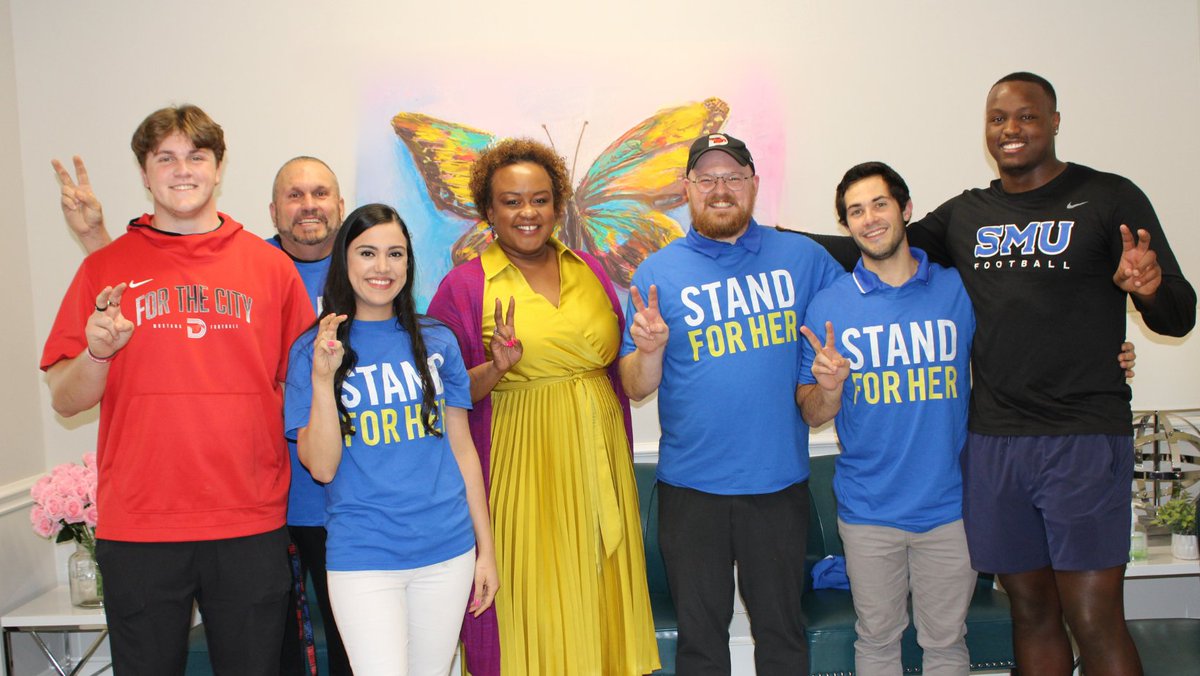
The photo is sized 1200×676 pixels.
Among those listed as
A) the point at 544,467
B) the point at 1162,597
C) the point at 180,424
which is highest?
the point at 180,424

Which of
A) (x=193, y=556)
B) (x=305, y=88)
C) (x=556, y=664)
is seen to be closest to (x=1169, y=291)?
(x=556, y=664)

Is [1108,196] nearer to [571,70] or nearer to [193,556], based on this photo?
[571,70]

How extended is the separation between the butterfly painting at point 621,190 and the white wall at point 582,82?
91mm

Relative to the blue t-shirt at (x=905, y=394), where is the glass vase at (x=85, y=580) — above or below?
below

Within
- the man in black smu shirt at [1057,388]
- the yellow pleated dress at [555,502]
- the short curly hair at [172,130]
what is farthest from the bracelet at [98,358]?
the man in black smu shirt at [1057,388]

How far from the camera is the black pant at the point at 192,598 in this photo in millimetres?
1954

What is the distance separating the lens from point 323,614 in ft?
8.10

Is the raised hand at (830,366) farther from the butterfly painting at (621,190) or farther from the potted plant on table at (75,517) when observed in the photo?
the potted plant on table at (75,517)

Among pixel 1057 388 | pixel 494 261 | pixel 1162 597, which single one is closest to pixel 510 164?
pixel 494 261

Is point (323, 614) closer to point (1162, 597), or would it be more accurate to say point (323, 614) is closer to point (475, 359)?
point (475, 359)

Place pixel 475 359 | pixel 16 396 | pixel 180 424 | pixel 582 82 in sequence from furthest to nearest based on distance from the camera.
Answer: pixel 582 82 < pixel 16 396 < pixel 475 359 < pixel 180 424

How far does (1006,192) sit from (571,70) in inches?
65.7

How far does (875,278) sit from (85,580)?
2.68 meters

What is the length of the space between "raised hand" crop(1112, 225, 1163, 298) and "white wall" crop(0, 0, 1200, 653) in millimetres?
1416
